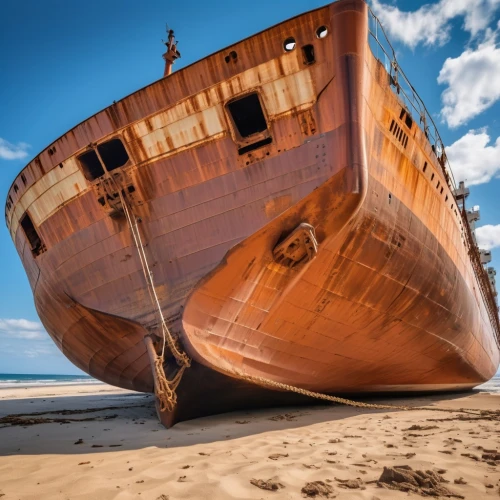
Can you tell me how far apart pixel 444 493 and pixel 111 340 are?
5402mm

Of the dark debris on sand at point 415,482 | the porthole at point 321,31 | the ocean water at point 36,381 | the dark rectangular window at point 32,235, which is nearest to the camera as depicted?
the dark debris on sand at point 415,482

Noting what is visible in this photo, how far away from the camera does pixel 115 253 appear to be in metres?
5.68

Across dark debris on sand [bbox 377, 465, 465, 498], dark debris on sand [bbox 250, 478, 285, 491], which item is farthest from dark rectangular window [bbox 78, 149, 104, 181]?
dark debris on sand [bbox 377, 465, 465, 498]

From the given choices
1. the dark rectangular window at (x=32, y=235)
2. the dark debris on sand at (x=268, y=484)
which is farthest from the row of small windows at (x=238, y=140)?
the dark debris on sand at (x=268, y=484)

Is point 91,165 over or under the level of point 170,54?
under

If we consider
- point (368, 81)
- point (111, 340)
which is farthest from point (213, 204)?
point (111, 340)

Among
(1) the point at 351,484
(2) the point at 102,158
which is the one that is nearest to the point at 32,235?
(2) the point at 102,158

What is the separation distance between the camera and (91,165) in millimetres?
5961

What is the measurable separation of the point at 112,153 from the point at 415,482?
19.1ft

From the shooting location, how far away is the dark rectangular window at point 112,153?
566 centimetres

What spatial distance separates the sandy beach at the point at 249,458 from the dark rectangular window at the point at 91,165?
387cm

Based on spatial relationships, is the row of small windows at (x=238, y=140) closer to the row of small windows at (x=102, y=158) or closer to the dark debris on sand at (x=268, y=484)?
the row of small windows at (x=102, y=158)

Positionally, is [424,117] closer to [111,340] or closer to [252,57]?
[252,57]

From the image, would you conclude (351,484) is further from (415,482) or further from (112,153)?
(112,153)
